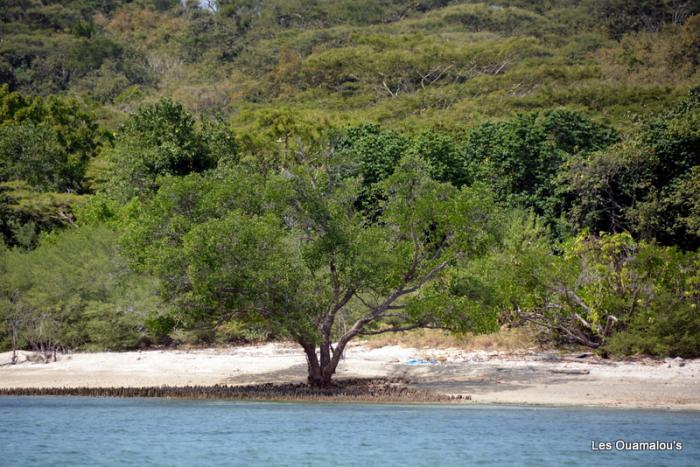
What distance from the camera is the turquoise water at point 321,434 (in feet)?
59.0

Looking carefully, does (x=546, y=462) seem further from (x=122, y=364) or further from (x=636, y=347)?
(x=122, y=364)

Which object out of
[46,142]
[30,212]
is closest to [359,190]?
[30,212]

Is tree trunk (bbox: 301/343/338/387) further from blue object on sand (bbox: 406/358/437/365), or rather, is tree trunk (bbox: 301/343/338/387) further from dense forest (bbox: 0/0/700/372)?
blue object on sand (bbox: 406/358/437/365)

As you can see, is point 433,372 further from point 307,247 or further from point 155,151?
point 155,151

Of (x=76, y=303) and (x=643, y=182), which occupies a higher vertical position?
(x=643, y=182)

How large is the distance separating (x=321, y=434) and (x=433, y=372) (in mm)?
8017

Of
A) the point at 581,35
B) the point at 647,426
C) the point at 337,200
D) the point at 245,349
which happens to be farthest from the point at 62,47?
the point at 647,426

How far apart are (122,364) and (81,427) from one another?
8.62 meters

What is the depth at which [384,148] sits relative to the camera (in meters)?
45.3

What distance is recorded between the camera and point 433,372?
27.7 metres

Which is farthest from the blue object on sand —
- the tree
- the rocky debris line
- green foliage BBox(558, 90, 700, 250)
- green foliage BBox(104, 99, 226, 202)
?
green foliage BBox(104, 99, 226, 202)

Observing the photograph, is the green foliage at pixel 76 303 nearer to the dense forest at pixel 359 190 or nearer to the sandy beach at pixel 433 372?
the dense forest at pixel 359 190

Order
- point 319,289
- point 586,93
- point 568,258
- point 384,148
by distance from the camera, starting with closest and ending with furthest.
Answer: point 319,289 < point 568,258 < point 384,148 < point 586,93

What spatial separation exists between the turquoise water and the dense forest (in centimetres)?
263
